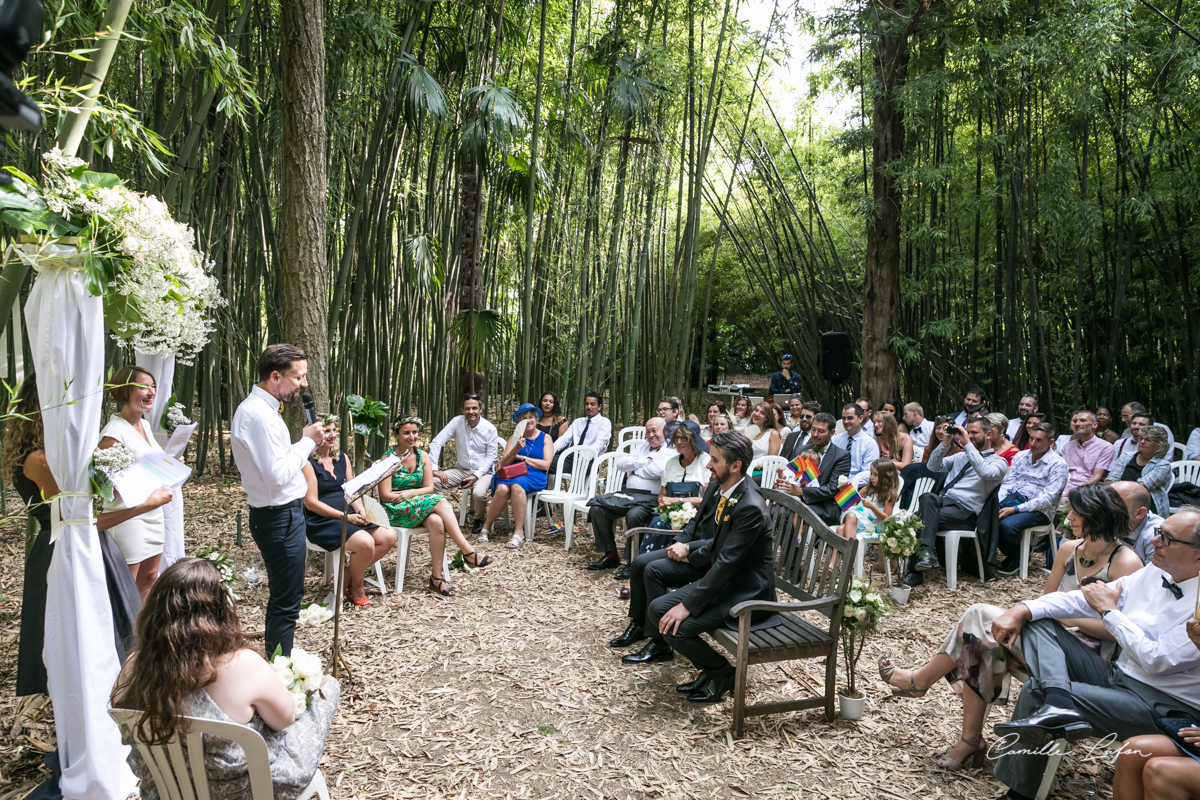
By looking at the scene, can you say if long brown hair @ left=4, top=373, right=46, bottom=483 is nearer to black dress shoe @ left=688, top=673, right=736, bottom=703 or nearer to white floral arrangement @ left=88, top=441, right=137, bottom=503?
white floral arrangement @ left=88, top=441, right=137, bottom=503

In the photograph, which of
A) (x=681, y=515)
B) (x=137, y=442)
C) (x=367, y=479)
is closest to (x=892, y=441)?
(x=681, y=515)

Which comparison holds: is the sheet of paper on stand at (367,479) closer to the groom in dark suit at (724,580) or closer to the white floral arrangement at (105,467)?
the white floral arrangement at (105,467)

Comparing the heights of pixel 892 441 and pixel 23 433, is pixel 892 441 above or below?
below

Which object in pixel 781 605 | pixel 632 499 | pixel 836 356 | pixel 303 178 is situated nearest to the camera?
pixel 781 605

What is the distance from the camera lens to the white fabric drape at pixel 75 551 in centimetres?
188

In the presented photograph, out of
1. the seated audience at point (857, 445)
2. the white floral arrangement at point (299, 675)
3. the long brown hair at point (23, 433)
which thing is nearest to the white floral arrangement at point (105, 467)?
the long brown hair at point (23, 433)

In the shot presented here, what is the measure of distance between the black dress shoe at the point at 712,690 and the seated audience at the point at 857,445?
2.20 metres

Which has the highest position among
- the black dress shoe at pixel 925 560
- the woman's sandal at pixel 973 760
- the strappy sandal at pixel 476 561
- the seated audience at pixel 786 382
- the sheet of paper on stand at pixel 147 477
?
the seated audience at pixel 786 382

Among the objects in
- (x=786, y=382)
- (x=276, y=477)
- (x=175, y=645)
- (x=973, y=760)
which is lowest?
(x=973, y=760)

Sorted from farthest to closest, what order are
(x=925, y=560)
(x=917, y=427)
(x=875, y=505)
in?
(x=917, y=427), (x=925, y=560), (x=875, y=505)

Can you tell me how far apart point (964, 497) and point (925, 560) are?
1.45ft

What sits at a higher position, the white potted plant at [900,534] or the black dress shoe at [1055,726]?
the white potted plant at [900,534]

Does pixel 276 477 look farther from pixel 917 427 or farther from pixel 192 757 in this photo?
pixel 917 427

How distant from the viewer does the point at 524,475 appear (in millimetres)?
5152
